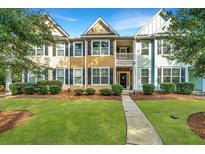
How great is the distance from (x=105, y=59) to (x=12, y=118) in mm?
11853

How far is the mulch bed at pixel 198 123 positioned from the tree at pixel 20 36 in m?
6.75

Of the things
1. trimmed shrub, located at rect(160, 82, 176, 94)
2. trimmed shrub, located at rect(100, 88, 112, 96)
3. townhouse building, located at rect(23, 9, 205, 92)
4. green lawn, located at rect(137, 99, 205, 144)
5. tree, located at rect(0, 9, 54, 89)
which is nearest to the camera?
tree, located at rect(0, 9, 54, 89)

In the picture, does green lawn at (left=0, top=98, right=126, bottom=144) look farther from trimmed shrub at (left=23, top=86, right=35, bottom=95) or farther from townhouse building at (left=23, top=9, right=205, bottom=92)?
townhouse building at (left=23, top=9, right=205, bottom=92)

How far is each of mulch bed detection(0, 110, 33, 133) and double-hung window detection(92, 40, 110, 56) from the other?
10589mm

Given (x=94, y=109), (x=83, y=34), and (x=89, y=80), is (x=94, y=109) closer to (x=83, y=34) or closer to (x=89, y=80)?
(x=89, y=80)

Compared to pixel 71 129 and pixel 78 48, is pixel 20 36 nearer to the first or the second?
pixel 71 129

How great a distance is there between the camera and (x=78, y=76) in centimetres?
2128

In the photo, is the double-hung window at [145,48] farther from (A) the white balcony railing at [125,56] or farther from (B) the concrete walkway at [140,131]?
(B) the concrete walkway at [140,131]

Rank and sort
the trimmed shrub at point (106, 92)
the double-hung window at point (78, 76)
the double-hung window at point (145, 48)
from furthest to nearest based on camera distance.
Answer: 1. the double-hung window at point (78, 76)
2. the double-hung window at point (145, 48)
3. the trimmed shrub at point (106, 92)

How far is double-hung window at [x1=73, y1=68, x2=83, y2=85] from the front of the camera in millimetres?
21188

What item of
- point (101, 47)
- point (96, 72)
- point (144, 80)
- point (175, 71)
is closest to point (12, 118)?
point (96, 72)

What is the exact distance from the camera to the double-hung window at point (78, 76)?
21.2 m

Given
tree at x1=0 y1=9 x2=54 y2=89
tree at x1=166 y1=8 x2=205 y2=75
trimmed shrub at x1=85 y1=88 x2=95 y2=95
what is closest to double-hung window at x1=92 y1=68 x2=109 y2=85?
trimmed shrub at x1=85 y1=88 x2=95 y2=95

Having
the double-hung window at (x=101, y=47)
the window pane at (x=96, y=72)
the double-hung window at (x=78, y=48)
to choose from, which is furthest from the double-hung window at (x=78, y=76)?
the double-hung window at (x=101, y=47)
